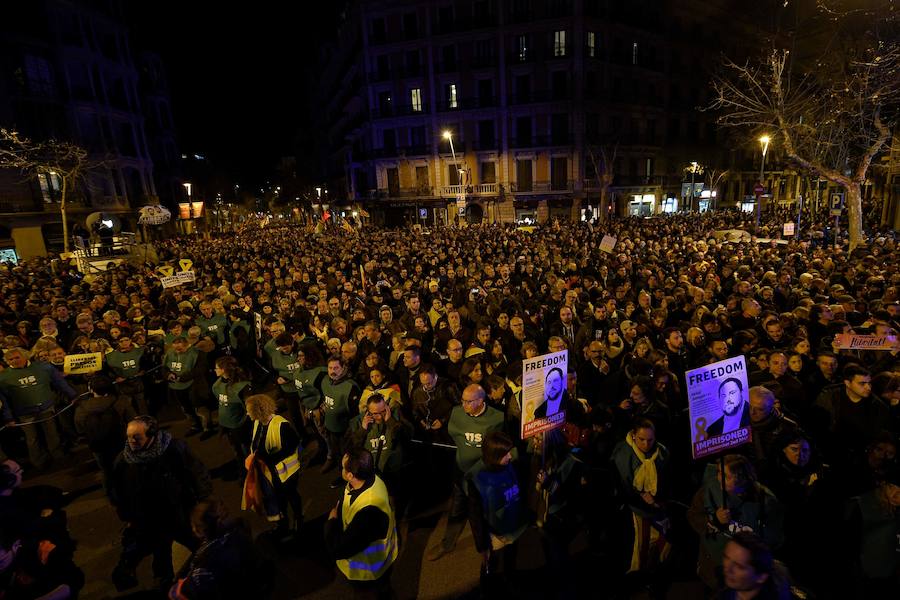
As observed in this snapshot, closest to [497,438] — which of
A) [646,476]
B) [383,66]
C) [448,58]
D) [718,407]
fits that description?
[646,476]

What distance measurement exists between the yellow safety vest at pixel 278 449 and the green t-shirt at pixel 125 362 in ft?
13.3

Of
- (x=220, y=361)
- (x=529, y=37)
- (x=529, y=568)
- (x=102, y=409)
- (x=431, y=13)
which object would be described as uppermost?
(x=431, y=13)

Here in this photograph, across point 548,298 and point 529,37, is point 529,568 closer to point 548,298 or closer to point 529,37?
point 548,298

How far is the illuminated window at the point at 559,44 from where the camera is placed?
129 feet

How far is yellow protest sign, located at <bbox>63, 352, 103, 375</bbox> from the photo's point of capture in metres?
6.85

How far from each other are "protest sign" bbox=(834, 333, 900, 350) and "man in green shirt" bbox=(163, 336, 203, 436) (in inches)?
340

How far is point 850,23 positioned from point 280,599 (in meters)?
27.8

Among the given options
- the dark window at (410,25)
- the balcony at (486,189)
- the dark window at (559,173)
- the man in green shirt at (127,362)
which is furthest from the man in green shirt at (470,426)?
the dark window at (410,25)

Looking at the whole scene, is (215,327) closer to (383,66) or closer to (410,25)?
(410,25)

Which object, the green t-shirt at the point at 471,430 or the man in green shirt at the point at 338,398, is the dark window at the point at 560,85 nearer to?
the man in green shirt at the point at 338,398

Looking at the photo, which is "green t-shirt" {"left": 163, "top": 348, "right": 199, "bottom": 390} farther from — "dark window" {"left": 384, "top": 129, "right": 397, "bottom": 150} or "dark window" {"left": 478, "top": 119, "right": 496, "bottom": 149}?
"dark window" {"left": 384, "top": 129, "right": 397, "bottom": 150}

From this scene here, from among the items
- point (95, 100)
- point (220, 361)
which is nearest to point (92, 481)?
point (220, 361)

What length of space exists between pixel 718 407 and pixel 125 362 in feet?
26.3

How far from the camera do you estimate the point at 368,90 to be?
144 ft
